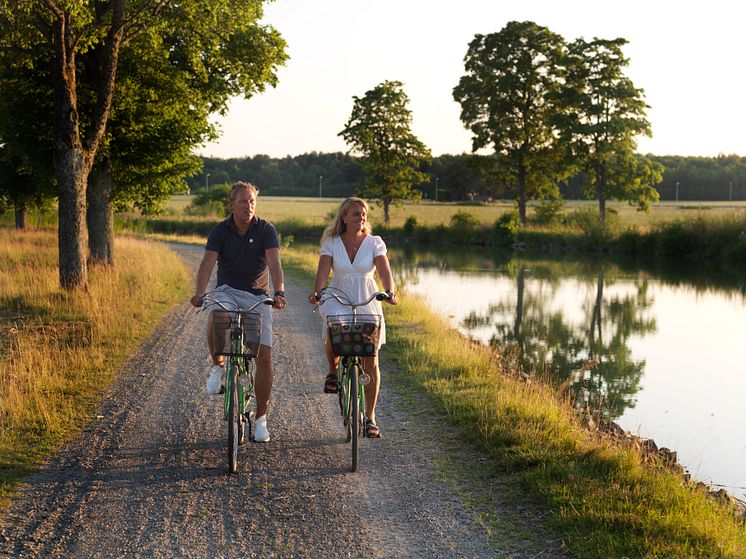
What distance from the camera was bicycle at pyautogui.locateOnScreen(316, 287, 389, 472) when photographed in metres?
6.04

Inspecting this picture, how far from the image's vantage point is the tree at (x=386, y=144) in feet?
201

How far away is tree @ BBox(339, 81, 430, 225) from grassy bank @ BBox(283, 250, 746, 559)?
2045 inches

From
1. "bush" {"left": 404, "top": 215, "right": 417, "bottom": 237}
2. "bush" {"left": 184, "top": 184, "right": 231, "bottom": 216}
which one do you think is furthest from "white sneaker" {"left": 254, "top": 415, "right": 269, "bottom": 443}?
"bush" {"left": 184, "top": 184, "right": 231, "bottom": 216}

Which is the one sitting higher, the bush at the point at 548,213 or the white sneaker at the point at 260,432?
the bush at the point at 548,213

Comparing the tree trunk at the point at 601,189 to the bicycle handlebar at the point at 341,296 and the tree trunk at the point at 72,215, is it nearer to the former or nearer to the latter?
the tree trunk at the point at 72,215

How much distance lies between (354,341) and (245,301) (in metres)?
0.93

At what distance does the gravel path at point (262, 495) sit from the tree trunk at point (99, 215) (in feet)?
41.0

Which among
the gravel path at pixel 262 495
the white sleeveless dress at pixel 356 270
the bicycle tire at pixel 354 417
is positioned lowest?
A: the gravel path at pixel 262 495

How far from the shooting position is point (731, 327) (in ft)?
62.1

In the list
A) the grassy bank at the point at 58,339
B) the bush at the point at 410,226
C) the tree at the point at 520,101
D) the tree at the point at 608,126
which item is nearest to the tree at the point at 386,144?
the bush at the point at 410,226

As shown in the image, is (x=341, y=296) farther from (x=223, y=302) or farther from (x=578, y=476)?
(x=578, y=476)

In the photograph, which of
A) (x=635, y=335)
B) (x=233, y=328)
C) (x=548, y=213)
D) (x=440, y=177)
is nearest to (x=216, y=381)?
(x=233, y=328)

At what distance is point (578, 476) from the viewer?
5844mm

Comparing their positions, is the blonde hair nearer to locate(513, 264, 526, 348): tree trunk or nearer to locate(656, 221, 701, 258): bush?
locate(513, 264, 526, 348): tree trunk
